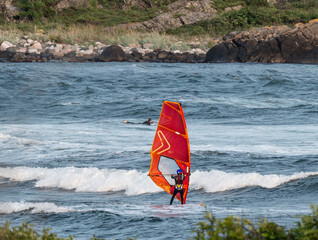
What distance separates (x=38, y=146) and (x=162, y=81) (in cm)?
1540

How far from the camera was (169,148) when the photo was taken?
1197 cm

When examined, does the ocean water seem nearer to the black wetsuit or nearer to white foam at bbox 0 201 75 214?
white foam at bbox 0 201 75 214

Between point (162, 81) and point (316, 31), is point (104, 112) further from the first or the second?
point (316, 31)

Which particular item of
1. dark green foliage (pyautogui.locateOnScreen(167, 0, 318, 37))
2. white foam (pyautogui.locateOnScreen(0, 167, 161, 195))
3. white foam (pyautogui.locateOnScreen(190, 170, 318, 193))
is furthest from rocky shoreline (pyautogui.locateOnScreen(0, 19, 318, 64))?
white foam (pyautogui.locateOnScreen(190, 170, 318, 193))

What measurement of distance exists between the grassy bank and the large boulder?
3531mm

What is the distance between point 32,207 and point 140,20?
147 ft

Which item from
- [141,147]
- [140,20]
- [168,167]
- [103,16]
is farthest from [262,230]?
[103,16]

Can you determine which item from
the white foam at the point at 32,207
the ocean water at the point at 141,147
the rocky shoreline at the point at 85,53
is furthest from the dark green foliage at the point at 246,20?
the white foam at the point at 32,207

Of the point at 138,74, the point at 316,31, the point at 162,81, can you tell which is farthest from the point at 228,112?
the point at 316,31

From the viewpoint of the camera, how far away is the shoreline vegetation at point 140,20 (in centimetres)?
4521

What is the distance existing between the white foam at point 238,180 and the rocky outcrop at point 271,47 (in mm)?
27142

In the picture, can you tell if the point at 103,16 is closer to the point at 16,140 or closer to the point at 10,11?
the point at 10,11

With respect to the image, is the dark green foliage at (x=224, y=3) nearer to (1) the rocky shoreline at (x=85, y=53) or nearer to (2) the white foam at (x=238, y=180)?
(1) the rocky shoreline at (x=85, y=53)

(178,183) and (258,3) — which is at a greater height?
(258,3)
